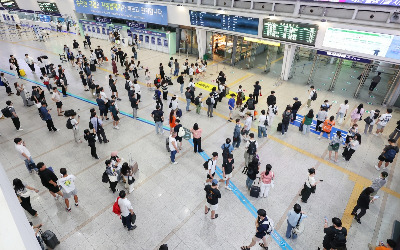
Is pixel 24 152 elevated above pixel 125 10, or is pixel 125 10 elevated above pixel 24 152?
pixel 125 10

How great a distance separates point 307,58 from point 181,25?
1344 cm

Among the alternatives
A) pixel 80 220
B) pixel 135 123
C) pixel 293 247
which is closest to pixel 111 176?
pixel 80 220

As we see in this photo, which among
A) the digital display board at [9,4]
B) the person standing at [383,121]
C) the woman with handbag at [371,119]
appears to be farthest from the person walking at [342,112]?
the digital display board at [9,4]

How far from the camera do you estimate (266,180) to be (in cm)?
758

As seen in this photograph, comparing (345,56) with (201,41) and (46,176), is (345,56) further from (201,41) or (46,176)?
(46,176)

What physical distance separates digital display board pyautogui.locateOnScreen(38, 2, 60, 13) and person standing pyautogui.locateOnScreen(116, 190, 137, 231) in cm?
3560

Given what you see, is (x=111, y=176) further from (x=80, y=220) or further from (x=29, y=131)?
(x=29, y=131)

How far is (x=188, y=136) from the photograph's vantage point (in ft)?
35.4

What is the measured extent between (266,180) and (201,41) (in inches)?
677

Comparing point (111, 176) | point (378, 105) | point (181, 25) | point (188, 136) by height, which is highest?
point (181, 25)

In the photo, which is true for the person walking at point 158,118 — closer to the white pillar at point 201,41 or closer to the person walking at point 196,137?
the person walking at point 196,137

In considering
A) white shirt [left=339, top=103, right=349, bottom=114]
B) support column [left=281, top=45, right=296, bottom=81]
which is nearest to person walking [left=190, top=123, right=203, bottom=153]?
white shirt [left=339, top=103, right=349, bottom=114]

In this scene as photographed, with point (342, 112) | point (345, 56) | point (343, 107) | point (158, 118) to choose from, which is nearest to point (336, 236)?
point (158, 118)

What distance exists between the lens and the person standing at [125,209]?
243 inches
